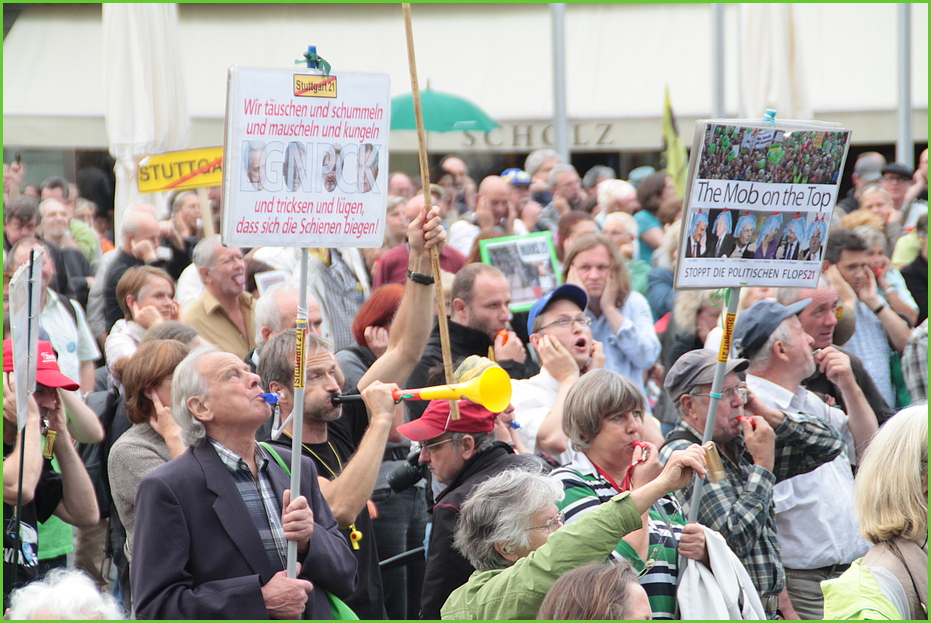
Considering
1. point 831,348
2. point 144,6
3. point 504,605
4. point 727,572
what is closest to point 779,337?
point 831,348

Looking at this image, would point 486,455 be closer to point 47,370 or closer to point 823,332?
point 47,370

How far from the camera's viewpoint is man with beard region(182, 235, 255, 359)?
5.88 meters

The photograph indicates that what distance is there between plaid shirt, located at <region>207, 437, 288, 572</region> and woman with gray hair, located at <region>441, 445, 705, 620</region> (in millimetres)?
501

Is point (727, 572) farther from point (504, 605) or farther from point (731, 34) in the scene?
point (731, 34)

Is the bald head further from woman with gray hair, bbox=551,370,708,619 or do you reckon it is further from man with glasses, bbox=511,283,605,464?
woman with gray hair, bbox=551,370,708,619

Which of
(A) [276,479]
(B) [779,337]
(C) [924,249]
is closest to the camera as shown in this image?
(A) [276,479]

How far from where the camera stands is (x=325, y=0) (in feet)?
58.4

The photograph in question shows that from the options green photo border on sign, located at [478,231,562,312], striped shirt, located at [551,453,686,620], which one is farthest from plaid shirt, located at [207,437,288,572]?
green photo border on sign, located at [478,231,562,312]

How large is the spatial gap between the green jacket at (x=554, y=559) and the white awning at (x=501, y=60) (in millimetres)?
14523

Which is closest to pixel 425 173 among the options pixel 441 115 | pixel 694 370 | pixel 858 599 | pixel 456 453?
pixel 456 453

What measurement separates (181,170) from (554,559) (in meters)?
5.38

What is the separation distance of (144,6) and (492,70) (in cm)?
906

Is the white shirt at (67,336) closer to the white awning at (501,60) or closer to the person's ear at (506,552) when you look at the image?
the person's ear at (506,552)

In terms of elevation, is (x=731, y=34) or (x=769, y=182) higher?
(x=731, y=34)
